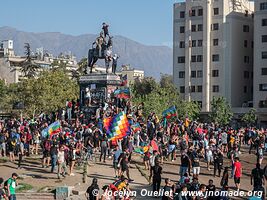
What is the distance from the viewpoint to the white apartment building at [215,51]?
84688 mm

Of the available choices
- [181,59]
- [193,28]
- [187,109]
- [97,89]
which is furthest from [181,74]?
[97,89]

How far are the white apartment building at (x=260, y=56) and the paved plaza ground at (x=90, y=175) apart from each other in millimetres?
47628

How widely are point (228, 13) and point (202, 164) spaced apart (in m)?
54.3

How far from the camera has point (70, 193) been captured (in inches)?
960

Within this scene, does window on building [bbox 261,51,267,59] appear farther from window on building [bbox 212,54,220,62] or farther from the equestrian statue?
the equestrian statue

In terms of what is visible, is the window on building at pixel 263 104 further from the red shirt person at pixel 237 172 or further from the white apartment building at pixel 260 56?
the red shirt person at pixel 237 172

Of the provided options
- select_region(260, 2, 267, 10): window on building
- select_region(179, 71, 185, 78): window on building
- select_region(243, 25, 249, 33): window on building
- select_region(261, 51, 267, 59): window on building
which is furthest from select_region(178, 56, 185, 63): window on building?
select_region(260, 2, 267, 10): window on building

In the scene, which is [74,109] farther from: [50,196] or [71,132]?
[50,196]

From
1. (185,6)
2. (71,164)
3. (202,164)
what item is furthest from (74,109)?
(185,6)

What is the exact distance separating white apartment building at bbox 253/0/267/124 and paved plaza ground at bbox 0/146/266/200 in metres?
47.6

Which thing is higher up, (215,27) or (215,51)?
(215,27)

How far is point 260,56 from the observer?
81.6 m

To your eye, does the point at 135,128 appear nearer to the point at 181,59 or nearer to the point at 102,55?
the point at 102,55

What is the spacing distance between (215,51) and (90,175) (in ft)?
196
